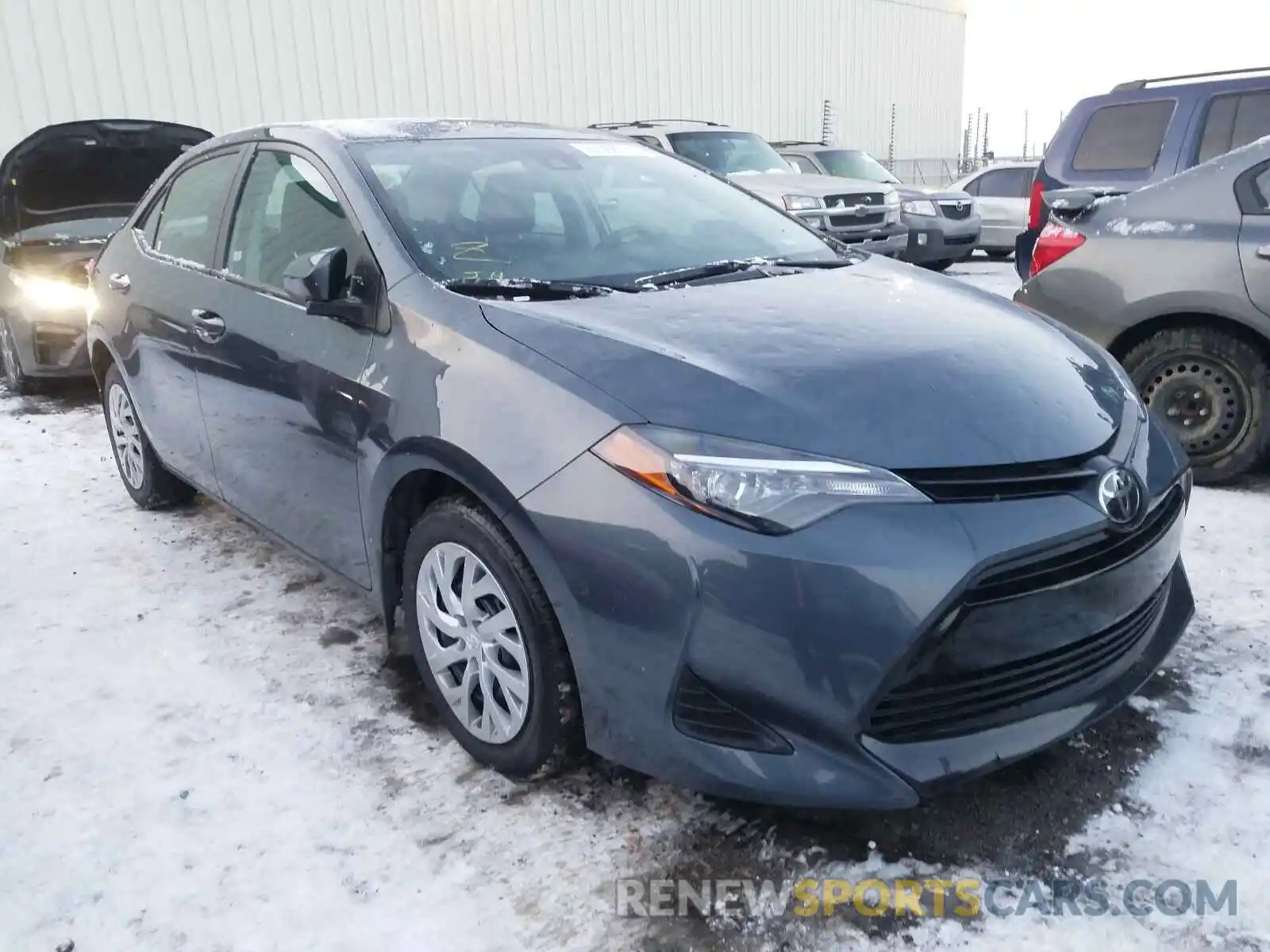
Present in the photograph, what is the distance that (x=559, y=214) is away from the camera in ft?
10.0

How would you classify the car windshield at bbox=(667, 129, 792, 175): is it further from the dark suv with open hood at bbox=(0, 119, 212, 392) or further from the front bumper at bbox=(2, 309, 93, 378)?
the front bumper at bbox=(2, 309, 93, 378)

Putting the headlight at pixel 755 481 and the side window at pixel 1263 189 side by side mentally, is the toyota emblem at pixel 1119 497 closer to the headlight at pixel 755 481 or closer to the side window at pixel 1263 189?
the headlight at pixel 755 481

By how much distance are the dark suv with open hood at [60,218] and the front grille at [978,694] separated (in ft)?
19.2

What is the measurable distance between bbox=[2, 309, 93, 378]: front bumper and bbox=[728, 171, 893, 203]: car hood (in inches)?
251

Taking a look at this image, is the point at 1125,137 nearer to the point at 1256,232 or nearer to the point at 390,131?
the point at 1256,232

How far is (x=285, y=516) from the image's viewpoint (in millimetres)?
3193

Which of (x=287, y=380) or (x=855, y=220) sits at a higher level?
(x=287, y=380)

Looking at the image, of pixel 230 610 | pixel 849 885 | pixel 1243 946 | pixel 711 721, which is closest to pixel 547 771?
pixel 711 721

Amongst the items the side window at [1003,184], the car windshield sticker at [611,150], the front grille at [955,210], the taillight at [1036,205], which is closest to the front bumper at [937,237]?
the front grille at [955,210]

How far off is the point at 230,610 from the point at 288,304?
1.13 m

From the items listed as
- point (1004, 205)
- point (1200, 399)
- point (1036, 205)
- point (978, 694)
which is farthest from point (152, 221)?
point (1004, 205)

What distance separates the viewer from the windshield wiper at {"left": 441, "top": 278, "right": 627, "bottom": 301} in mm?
2551

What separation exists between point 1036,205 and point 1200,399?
2.76m

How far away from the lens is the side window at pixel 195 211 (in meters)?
3.61
